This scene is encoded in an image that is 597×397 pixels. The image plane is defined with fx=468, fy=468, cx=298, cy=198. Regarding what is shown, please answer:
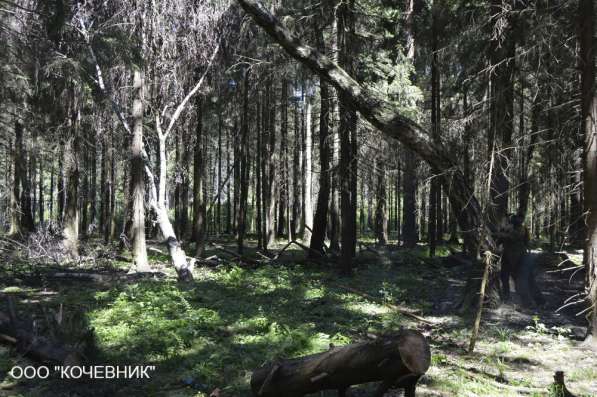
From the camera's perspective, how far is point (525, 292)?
9.95 meters

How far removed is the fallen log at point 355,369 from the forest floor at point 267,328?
2.85ft

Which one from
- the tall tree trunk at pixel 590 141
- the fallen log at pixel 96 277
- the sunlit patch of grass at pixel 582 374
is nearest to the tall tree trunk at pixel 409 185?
the tall tree trunk at pixel 590 141

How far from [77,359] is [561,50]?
1064 cm

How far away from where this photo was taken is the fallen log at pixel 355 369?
167 inches

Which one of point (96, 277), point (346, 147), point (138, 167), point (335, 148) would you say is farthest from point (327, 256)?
point (96, 277)

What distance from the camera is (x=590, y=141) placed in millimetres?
7383

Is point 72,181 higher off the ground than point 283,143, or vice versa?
point 283,143

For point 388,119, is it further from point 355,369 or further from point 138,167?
point 138,167

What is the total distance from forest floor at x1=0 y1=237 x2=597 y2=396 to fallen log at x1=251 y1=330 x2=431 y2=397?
87 cm

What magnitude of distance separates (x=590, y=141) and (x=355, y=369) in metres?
5.59

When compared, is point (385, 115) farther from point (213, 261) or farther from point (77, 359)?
point (213, 261)

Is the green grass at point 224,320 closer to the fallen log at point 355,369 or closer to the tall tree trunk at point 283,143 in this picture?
the fallen log at point 355,369

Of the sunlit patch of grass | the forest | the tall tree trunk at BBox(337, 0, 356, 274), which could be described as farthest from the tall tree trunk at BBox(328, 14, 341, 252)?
the sunlit patch of grass

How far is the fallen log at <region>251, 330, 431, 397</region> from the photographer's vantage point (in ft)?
13.9
